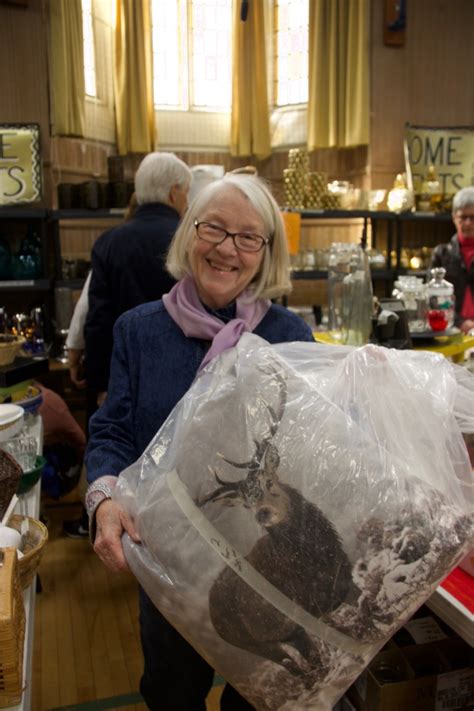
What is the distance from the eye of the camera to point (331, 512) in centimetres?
76

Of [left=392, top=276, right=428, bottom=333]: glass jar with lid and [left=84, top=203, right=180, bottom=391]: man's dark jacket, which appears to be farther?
[left=392, top=276, right=428, bottom=333]: glass jar with lid

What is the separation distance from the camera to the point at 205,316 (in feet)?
4.04

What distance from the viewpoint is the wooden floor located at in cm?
193

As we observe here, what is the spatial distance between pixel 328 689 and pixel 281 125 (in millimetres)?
4685

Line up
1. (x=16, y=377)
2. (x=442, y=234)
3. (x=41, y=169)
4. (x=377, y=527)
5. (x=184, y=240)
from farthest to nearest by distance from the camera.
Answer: (x=442, y=234), (x=41, y=169), (x=16, y=377), (x=184, y=240), (x=377, y=527)

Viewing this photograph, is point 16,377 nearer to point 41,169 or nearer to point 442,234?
point 41,169

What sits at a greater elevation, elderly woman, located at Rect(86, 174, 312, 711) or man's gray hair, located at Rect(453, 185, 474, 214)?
man's gray hair, located at Rect(453, 185, 474, 214)

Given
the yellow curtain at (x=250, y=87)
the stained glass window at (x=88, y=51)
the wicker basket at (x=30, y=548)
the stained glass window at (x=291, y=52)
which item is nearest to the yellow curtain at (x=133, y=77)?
the stained glass window at (x=88, y=51)

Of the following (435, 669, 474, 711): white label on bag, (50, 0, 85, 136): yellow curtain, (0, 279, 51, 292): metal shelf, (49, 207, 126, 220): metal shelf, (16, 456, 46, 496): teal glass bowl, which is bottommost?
(435, 669, 474, 711): white label on bag

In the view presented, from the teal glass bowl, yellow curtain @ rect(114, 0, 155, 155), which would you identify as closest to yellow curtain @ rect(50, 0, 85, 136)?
yellow curtain @ rect(114, 0, 155, 155)

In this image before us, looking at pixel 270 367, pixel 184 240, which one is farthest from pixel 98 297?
pixel 270 367

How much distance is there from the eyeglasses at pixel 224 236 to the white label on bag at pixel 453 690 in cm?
93

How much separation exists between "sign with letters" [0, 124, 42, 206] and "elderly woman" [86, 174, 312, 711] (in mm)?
2736

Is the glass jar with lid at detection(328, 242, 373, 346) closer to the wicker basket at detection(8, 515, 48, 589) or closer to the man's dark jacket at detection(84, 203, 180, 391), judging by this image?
the man's dark jacket at detection(84, 203, 180, 391)
